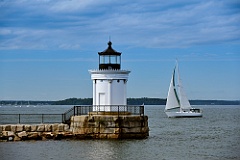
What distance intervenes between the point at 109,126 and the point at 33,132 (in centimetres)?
483

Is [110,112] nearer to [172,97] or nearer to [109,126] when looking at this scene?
[109,126]

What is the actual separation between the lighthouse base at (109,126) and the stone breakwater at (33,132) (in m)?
1.10

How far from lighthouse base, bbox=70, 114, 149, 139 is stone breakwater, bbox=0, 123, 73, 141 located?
3.60 feet

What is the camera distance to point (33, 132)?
33094 millimetres

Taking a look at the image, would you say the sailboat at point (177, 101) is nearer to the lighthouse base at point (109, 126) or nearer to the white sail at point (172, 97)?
the white sail at point (172, 97)

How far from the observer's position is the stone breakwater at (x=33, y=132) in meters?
32.7

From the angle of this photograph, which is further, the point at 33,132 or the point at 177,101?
the point at 177,101

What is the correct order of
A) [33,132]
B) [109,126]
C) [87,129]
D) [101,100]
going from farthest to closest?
[33,132]
[101,100]
[87,129]
[109,126]

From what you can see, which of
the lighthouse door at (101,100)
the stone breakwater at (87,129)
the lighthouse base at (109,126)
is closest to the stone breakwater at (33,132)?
the stone breakwater at (87,129)

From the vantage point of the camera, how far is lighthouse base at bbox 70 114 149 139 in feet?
104

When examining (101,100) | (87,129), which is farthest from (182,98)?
(87,129)

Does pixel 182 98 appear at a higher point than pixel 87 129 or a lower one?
higher

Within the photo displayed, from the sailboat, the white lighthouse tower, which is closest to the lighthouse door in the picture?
the white lighthouse tower

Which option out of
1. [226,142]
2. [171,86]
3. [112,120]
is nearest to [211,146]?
[226,142]
